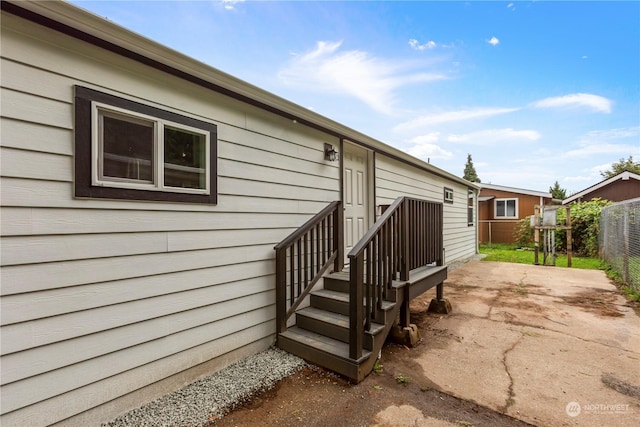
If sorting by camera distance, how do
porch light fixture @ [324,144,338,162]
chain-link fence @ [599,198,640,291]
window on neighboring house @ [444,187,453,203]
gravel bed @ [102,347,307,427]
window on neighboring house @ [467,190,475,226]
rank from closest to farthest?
gravel bed @ [102,347,307,427], porch light fixture @ [324,144,338,162], chain-link fence @ [599,198,640,291], window on neighboring house @ [444,187,453,203], window on neighboring house @ [467,190,475,226]

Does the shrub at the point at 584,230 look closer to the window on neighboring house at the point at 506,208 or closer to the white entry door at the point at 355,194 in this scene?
the window on neighboring house at the point at 506,208

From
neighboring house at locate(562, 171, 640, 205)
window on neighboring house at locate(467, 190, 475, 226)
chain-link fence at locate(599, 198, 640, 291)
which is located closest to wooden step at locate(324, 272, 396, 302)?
chain-link fence at locate(599, 198, 640, 291)

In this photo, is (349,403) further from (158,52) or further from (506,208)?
(506,208)

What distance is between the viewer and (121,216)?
2064mm

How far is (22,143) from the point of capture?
5.48 ft

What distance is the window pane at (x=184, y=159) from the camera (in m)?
2.36

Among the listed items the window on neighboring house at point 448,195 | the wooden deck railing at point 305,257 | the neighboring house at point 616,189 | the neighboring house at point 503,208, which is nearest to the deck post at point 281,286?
the wooden deck railing at point 305,257

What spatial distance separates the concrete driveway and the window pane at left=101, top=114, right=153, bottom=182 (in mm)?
3063

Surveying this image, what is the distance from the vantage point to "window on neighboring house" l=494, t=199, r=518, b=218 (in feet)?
49.2

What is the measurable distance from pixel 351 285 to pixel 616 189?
18392 millimetres

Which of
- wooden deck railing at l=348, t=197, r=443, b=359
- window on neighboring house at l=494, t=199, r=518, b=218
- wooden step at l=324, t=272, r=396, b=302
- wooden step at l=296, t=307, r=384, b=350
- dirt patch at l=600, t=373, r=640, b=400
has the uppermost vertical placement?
window on neighboring house at l=494, t=199, r=518, b=218

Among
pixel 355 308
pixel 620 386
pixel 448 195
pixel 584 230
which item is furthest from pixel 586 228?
pixel 355 308

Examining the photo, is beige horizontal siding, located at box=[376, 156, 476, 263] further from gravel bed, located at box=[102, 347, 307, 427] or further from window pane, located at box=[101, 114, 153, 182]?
window pane, located at box=[101, 114, 153, 182]

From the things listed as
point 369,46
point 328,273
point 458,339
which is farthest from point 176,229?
point 369,46
